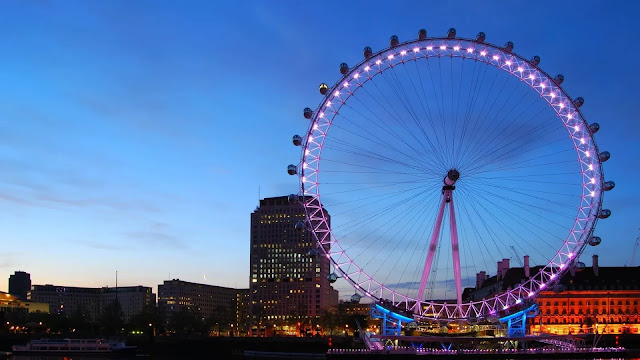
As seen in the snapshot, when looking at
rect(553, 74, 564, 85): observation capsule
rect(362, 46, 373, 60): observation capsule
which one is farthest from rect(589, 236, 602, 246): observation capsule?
rect(362, 46, 373, 60): observation capsule

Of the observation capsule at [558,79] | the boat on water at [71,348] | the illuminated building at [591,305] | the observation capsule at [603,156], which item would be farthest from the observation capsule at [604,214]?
the boat on water at [71,348]

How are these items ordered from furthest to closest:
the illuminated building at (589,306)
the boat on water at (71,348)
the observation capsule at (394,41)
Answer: the illuminated building at (589,306) < the boat on water at (71,348) < the observation capsule at (394,41)

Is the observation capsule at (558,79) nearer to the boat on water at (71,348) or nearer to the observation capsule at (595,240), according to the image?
the observation capsule at (595,240)

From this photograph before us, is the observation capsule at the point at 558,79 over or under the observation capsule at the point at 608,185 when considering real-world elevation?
over

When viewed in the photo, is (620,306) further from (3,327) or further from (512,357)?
(3,327)

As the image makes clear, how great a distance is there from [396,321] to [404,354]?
4.43 meters

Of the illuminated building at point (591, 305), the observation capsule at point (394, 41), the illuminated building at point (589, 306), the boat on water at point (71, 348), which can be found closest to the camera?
the observation capsule at point (394, 41)

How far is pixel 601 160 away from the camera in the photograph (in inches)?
2891

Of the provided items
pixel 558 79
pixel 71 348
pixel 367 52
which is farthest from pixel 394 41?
pixel 71 348

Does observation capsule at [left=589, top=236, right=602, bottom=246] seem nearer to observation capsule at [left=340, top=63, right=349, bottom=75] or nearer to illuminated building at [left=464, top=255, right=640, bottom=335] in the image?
observation capsule at [left=340, top=63, right=349, bottom=75]

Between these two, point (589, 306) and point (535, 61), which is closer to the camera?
point (535, 61)

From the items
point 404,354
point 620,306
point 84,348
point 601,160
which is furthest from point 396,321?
point 620,306

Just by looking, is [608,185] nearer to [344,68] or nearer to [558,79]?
[558,79]

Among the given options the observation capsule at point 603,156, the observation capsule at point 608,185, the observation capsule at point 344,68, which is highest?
the observation capsule at point 344,68
